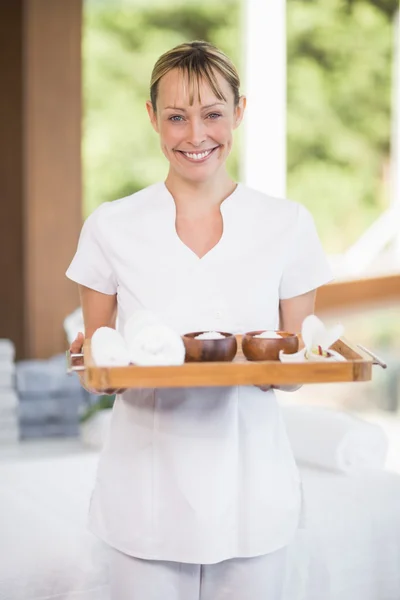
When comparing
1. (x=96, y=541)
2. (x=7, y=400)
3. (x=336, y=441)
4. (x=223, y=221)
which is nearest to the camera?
(x=223, y=221)

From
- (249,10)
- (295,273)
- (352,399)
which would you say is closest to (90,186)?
(352,399)

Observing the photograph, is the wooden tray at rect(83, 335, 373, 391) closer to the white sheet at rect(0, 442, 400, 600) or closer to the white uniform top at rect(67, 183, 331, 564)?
the white uniform top at rect(67, 183, 331, 564)

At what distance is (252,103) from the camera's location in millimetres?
3766

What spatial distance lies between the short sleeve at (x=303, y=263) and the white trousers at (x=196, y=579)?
1.42ft

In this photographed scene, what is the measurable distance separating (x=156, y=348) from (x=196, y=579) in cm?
41

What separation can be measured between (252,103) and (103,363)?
2533mm

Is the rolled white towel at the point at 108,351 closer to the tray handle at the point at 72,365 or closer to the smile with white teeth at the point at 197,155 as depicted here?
the tray handle at the point at 72,365

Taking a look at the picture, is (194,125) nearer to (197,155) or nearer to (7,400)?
(197,155)

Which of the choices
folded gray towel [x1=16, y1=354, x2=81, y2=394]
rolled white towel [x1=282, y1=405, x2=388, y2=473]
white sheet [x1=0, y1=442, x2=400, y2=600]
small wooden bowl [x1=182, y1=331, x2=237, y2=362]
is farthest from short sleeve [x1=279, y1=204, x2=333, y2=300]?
folded gray towel [x1=16, y1=354, x2=81, y2=394]

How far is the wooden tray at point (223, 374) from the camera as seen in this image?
137 centimetres

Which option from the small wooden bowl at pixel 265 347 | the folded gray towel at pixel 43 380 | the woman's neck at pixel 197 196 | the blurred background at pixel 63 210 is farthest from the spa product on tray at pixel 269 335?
the folded gray towel at pixel 43 380

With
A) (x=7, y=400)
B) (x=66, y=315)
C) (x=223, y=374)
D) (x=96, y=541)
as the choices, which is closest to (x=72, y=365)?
(x=223, y=374)

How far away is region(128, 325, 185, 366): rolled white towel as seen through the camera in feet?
4.59

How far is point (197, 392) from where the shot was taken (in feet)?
5.17
